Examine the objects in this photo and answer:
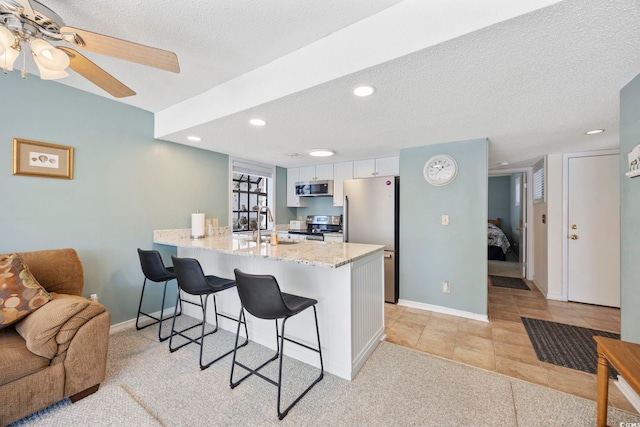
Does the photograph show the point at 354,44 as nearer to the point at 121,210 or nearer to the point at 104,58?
the point at 104,58

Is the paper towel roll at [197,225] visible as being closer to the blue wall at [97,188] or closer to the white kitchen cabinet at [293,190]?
the blue wall at [97,188]

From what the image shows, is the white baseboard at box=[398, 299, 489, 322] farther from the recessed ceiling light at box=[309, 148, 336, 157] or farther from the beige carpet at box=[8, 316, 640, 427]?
the recessed ceiling light at box=[309, 148, 336, 157]

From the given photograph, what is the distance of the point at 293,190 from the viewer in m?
4.95

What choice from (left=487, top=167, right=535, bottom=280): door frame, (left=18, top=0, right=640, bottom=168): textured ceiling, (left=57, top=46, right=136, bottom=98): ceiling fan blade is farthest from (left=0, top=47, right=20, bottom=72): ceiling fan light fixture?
(left=487, top=167, right=535, bottom=280): door frame

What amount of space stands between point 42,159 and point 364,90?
276 cm

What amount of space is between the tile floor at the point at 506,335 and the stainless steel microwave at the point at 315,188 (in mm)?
2117

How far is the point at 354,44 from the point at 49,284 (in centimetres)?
289

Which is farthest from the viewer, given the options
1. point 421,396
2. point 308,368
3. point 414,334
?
point 414,334

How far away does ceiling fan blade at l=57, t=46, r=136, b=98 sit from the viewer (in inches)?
53.4

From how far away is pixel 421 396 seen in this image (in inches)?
67.2

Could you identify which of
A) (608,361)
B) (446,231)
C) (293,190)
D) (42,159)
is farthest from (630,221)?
(42,159)

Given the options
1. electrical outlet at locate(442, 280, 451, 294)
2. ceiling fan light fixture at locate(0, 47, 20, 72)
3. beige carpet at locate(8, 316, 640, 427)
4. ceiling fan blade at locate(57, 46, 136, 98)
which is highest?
ceiling fan blade at locate(57, 46, 136, 98)

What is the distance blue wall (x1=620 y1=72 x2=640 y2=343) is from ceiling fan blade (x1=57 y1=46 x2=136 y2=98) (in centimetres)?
327

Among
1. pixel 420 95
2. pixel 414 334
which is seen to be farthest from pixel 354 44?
pixel 414 334
